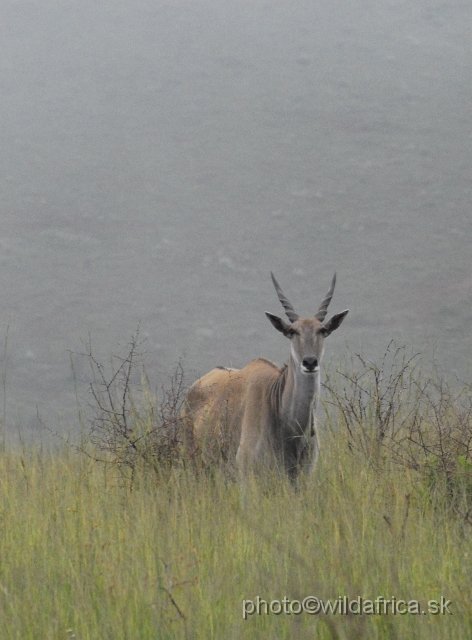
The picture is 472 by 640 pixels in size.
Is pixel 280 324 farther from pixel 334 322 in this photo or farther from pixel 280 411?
pixel 280 411

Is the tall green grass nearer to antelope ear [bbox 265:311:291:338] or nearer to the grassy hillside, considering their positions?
the grassy hillside

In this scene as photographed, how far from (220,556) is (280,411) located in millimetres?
2537

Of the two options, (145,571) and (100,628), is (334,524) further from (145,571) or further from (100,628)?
(100,628)

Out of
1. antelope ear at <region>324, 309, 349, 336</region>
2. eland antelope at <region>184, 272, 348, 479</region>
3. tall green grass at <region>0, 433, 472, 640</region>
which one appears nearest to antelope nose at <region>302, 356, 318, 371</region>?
eland antelope at <region>184, 272, 348, 479</region>

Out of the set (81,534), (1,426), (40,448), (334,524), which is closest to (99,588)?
(81,534)

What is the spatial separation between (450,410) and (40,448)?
8.72ft

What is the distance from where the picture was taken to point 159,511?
4828mm

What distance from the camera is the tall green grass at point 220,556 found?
321 centimetres

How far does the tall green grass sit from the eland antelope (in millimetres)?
713

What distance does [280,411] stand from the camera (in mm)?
6496

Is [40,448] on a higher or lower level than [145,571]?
higher

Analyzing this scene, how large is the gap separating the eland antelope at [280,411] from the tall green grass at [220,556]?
713mm

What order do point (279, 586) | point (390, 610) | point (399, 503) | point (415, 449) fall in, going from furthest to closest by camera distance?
point (415, 449) < point (399, 503) < point (279, 586) < point (390, 610)

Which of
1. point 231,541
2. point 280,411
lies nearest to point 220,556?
point 231,541
